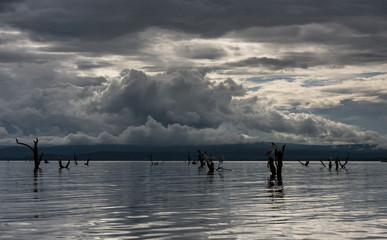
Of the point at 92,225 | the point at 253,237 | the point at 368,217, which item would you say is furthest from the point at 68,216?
the point at 368,217

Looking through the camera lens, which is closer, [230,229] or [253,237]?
[253,237]

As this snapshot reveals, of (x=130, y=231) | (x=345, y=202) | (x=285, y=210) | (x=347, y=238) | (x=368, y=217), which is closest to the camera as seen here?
(x=347, y=238)

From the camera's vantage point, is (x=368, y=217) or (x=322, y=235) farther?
(x=368, y=217)

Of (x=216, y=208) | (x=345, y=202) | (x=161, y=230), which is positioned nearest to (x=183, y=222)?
(x=161, y=230)

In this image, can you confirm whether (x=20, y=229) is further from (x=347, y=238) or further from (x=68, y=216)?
(x=347, y=238)

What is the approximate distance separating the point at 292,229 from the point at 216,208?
25.5 feet

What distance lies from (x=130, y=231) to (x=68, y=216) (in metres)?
5.73

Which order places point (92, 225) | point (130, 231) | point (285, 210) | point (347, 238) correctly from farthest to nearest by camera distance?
1. point (285, 210)
2. point (92, 225)
3. point (130, 231)
4. point (347, 238)

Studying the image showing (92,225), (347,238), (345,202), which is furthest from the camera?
(345,202)

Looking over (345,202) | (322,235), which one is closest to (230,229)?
(322,235)

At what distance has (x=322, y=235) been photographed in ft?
53.9

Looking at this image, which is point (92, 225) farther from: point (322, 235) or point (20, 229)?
point (322, 235)

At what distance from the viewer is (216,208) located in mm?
24953

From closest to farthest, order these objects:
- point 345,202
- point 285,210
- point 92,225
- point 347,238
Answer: point 347,238 → point 92,225 → point 285,210 → point 345,202
